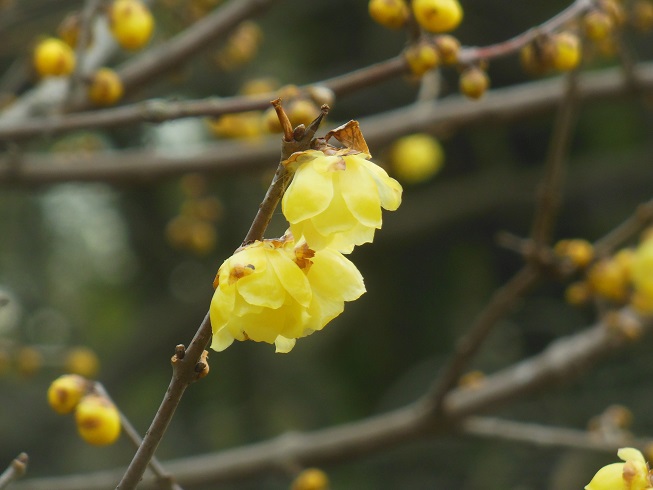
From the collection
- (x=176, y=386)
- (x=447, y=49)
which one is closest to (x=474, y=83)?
(x=447, y=49)

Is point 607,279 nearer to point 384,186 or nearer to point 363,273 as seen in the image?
point 384,186

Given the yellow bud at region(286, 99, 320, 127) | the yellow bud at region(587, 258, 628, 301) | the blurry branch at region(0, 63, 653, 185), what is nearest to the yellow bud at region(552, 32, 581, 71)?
the yellow bud at region(286, 99, 320, 127)

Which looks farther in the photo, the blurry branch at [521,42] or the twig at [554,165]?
the twig at [554,165]

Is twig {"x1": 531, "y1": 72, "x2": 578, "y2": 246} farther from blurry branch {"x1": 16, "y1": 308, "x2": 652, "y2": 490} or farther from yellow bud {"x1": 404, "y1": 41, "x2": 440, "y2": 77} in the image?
blurry branch {"x1": 16, "y1": 308, "x2": 652, "y2": 490}

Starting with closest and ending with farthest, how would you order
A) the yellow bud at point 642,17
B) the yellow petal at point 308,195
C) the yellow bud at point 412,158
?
the yellow petal at point 308,195 → the yellow bud at point 642,17 → the yellow bud at point 412,158

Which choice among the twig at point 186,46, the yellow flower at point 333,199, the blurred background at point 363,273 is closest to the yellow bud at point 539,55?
the yellow flower at point 333,199

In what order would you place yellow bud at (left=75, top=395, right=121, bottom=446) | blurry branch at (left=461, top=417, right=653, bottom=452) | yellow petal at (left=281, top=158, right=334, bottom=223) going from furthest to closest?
blurry branch at (left=461, top=417, right=653, bottom=452) < yellow bud at (left=75, top=395, right=121, bottom=446) < yellow petal at (left=281, top=158, right=334, bottom=223)

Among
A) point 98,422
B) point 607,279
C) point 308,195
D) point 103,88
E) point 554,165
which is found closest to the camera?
point 308,195

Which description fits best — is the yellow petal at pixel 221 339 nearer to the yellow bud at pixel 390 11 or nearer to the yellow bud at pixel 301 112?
the yellow bud at pixel 301 112
